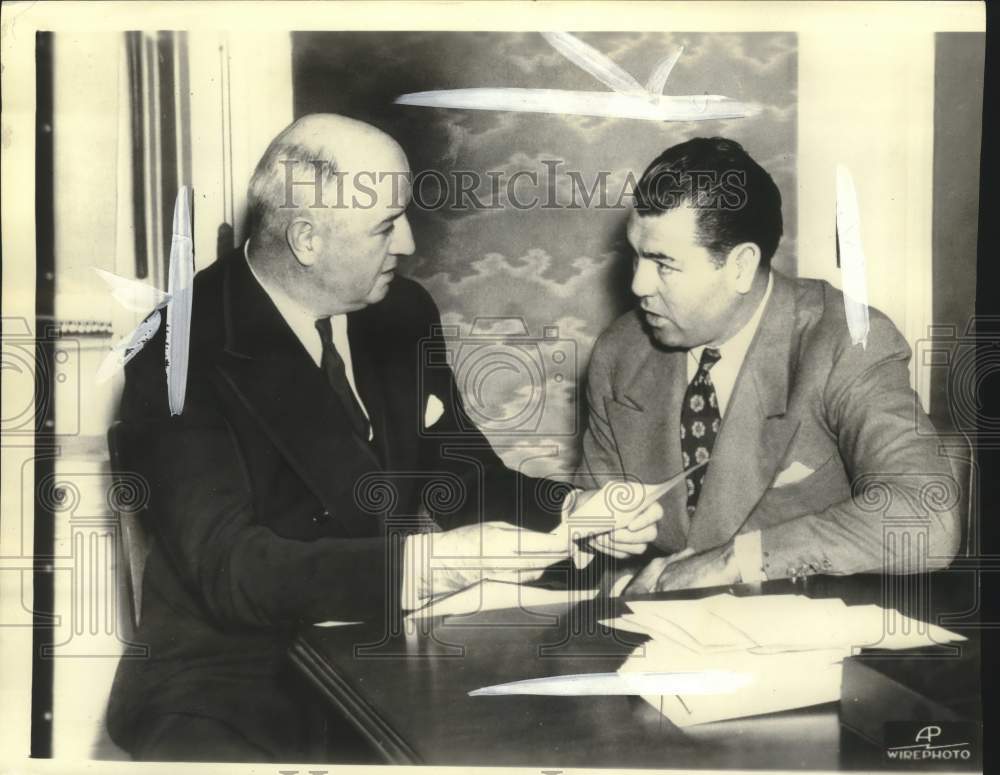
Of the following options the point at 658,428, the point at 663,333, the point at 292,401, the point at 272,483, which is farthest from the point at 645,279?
the point at 272,483

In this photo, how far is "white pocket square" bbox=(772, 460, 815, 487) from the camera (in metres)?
2.77

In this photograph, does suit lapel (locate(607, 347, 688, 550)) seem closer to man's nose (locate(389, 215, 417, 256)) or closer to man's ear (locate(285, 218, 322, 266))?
man's nose (locate(389, 215, 417, 256))

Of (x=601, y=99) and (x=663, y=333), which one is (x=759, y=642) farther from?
(x=601, y=99)

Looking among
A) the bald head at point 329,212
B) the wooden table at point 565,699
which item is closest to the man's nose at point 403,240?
the bald head at point 329,212

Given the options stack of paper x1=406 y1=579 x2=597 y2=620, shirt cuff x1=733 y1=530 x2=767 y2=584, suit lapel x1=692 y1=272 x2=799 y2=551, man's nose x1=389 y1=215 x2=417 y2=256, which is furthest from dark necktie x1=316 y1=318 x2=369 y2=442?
shirt cuff x1=733 y1=530 x2=767 y2=584

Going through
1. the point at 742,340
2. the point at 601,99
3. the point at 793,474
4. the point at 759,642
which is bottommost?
the point at 759,642

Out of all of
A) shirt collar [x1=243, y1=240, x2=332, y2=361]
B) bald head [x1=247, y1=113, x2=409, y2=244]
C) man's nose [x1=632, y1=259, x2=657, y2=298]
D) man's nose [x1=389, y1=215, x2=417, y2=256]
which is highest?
bald head [x1=247, y1=113, x2=409, y2=244]

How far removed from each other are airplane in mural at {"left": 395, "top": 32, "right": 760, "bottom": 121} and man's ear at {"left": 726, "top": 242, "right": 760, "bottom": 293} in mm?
373

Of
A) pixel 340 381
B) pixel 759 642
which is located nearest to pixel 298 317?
pixel 340 381

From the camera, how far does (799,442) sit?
2773 mm

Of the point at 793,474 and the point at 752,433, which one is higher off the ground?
the point at 752,433

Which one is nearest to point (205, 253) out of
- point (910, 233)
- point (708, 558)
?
point (708, 558)

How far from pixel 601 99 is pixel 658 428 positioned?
37.2 inches

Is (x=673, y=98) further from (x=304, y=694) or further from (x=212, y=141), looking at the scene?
(x=304, y=694)
